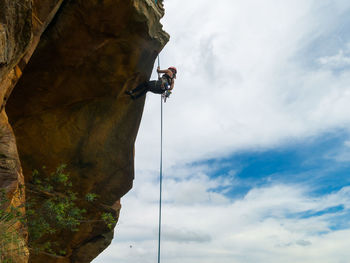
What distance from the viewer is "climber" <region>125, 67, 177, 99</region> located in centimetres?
1336

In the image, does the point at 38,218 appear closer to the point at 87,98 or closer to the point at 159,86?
the point at 87,98

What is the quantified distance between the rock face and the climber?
0.31m

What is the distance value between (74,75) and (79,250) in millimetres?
8426

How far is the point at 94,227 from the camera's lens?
1498 centimetres

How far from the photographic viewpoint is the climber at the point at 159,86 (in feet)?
43.8

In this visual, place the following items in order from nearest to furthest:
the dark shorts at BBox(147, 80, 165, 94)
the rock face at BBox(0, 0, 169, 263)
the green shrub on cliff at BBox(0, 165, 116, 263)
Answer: the green shrub on cliff at BBox(0, 165, 116, 263) → the rock face at BBox(0, 0, 169, 263) → the dark shorts at BBox(147, 80, 165, 94)

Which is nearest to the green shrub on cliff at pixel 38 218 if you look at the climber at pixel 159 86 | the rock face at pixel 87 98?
the rock face at pixel 87 98

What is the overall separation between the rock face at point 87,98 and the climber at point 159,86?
0.31 metres

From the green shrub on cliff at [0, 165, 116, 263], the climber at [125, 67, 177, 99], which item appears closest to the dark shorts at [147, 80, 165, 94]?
the climber at [125, 67, 177, 99]

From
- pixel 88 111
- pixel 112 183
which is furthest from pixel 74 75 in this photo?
pixel 112 183

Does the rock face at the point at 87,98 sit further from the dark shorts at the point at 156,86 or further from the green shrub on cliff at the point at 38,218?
the green shrub on cliff at the point at 38,218

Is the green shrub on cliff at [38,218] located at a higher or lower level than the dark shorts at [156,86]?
lower

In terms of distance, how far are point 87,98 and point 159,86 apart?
3.07 m

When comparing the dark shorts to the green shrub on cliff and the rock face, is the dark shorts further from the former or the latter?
the green shrub on cliff
